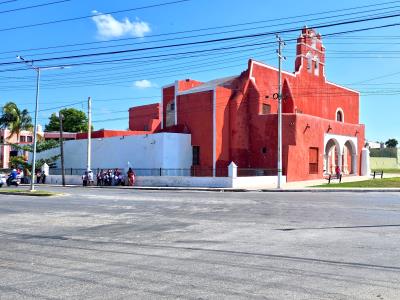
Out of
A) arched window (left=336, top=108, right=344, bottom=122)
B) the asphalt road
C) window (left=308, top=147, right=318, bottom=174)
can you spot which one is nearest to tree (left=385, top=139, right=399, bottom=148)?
arched window (left=336, top=108, right=344, bottom=122)

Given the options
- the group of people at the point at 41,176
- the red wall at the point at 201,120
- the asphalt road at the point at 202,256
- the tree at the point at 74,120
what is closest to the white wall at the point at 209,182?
the red wall at the point at 201,120

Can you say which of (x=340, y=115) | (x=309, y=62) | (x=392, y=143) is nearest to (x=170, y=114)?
(x=309, y=62)

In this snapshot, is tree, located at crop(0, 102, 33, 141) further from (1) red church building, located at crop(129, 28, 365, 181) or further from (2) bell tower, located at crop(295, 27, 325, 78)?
(2) bell tower, located at crop(295, 27, 325, 78)

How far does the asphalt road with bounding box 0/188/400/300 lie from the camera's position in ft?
20.2

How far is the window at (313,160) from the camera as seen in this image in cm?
4091

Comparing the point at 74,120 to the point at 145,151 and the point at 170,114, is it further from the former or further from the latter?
the point at 145,151

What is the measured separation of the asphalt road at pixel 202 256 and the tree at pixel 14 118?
49001 millimetres

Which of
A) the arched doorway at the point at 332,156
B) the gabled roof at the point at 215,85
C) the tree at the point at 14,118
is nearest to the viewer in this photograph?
the gabled roof at the point at 215,85

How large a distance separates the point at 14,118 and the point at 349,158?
41948 millimetres

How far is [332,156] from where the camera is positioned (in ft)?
158

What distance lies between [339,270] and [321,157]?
36.1 meters

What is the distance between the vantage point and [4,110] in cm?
6125

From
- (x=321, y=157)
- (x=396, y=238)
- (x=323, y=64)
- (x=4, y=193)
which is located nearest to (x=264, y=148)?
(x=321, y=157)

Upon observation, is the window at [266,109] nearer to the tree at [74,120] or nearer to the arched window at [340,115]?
the arched window at [340,115]
